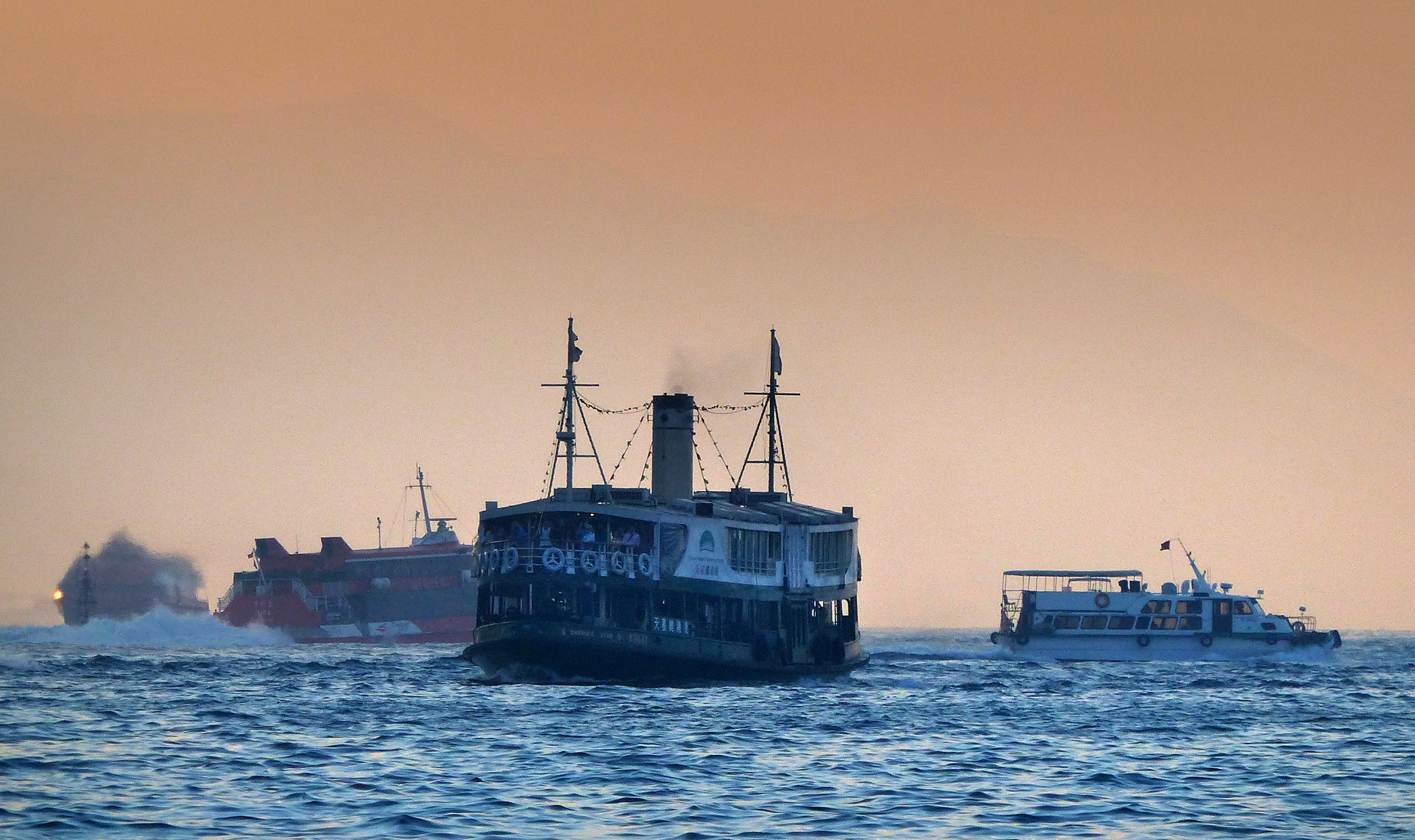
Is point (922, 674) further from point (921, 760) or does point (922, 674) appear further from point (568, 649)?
point (921, 760)

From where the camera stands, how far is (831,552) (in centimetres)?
8119

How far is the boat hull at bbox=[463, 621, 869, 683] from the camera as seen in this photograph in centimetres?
6631

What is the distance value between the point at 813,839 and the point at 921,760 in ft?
43.0

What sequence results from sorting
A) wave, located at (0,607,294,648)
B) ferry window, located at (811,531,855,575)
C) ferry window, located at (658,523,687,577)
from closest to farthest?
ferry window, located at (658,523,687,577)
ferry window, located at (811,531,855,575)
wave, located at (0,607,294,648)

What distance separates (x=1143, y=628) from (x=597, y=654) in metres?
50.8

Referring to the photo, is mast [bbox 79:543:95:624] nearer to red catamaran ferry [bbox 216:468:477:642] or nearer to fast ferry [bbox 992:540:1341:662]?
red catamaran ferry [bbox 216:468:477:642]

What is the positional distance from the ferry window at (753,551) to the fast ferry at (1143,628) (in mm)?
35404

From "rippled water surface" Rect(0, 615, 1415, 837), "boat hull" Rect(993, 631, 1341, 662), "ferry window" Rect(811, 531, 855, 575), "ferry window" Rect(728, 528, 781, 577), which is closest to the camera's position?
"rippled water surface" Rect(0, 615, 1415, 837)

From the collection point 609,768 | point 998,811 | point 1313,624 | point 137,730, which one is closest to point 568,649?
point 137,730

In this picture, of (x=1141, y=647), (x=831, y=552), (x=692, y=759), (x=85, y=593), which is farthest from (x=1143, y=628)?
(x=85, y=593)

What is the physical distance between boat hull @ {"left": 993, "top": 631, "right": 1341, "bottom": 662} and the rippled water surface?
28.8m

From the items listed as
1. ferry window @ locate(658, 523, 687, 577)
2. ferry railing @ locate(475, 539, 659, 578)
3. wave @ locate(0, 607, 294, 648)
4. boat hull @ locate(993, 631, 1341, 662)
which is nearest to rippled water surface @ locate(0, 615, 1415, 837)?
ferry railing @ locate(475, 539, 659, 578)

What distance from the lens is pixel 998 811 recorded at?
35.3m

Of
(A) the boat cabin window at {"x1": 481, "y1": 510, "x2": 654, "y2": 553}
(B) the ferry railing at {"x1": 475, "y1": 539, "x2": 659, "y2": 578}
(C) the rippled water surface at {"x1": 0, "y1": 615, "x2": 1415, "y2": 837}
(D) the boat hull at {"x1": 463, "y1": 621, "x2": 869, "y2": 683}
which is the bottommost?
(C) the rippled water surface at {"x1": 0, "y1": 615, "x2": 1415, "y2": 837}
